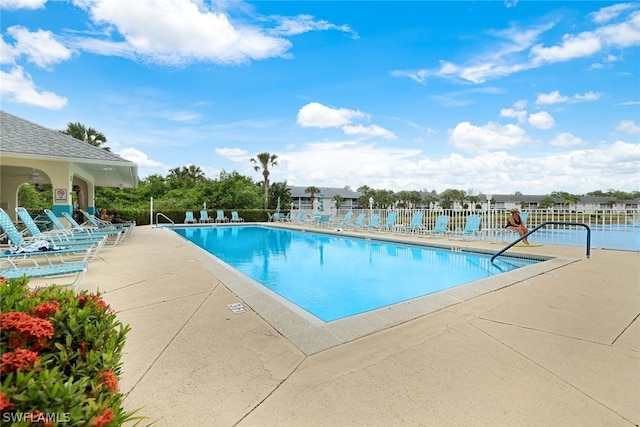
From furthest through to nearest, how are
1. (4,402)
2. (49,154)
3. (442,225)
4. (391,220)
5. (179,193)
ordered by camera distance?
(179,193), (391,220), (442,225), (49,154), (4,402)

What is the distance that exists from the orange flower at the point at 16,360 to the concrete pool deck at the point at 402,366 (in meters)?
1.04

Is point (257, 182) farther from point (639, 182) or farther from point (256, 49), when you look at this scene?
point (639, 182)

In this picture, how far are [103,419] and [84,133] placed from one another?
29.2 metres

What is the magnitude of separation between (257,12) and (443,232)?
35.3 ft

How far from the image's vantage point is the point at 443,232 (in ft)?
41.7

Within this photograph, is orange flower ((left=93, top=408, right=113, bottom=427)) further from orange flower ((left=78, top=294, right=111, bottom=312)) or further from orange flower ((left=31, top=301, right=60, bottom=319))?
orange flower ((left=78, top=294, right=111, bottom=312))

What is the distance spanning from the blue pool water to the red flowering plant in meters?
3.42

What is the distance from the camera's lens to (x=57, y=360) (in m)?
1.27

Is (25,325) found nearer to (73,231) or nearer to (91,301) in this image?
(91,301)

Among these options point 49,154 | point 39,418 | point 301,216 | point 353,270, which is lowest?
point 353,270

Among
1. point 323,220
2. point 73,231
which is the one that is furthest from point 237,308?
point 323,220

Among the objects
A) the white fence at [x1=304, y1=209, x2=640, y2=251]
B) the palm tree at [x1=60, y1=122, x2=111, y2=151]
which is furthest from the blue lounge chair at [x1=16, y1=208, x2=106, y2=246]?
the palm tree at [x1=60, y1=122, x2=111, y2=151]

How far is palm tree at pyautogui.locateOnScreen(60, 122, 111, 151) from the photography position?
23.3 metres

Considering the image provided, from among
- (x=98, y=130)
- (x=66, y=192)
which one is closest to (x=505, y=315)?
(x=66, y=192)
